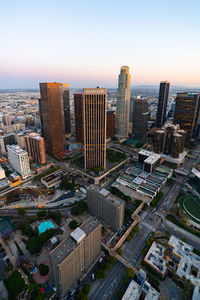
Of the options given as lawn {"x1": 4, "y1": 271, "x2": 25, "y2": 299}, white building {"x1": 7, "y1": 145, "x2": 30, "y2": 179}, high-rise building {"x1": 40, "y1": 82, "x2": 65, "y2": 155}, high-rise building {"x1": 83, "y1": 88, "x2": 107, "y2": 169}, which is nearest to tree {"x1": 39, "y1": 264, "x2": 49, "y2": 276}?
lawn {"x1": 4, "y1": 271, "x2": 25, "y2": 299}

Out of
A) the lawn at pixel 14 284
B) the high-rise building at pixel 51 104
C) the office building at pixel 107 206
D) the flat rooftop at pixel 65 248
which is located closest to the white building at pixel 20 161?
the high-rise building at pixel 51 104

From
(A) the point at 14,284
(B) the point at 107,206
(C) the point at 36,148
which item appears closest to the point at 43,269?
(A) the point at 14,284

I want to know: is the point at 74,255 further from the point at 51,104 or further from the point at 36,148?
the point at 51,104

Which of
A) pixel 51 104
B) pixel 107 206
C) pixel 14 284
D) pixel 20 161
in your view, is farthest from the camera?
pixel 51 104

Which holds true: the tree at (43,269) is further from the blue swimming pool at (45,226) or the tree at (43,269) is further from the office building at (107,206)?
the office building at (107,206)

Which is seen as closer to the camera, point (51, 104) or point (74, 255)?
point (74, 255)
